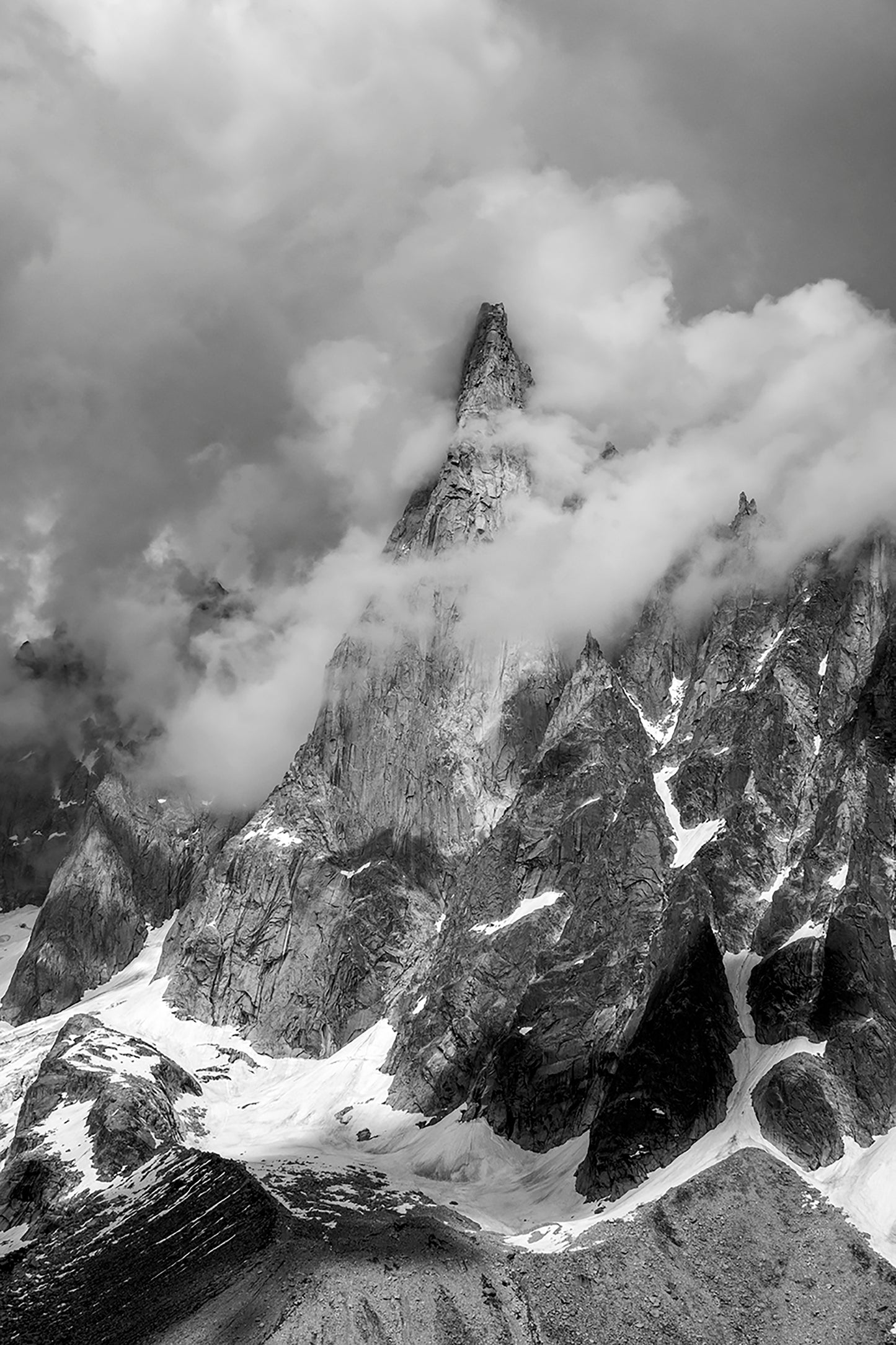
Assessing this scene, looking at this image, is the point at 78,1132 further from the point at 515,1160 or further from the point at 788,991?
the point at 788,991

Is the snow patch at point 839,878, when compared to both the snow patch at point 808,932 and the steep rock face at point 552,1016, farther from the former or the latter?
the steep rock face at point 552,1016

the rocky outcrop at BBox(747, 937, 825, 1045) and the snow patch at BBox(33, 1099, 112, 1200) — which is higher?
the snow patch at BBox(33, 1099, 112, 1200)

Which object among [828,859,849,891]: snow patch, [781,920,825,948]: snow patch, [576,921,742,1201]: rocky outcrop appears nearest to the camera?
[576,921,742,1201]: rocky outcrop

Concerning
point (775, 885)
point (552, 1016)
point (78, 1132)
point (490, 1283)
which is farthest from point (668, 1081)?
point (78, 1132)

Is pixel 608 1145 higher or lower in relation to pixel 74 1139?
lower

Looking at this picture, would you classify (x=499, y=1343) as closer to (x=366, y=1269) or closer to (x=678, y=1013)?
(x=366, y=1269)

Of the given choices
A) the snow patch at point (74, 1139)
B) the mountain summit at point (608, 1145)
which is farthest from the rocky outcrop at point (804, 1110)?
the snow patch at point (74, 1139)

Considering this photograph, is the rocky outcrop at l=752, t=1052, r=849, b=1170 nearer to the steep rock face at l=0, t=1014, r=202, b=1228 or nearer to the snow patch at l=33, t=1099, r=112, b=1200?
the snow patch at l=33, t=1099, r=112, b=1200

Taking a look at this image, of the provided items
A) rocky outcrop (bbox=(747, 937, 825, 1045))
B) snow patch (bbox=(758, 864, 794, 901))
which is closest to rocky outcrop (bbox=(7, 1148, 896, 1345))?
rocky outcrop (bbox=(747, 937, 825, 1045))
